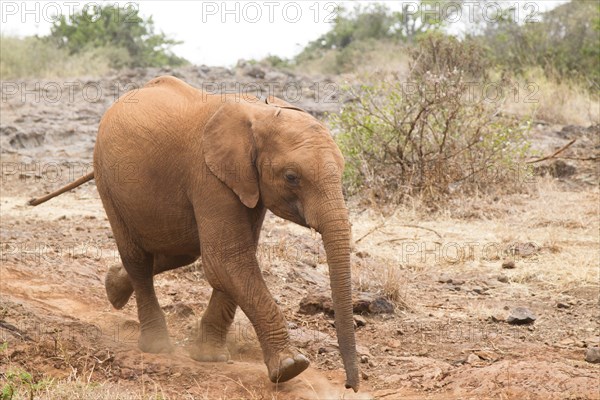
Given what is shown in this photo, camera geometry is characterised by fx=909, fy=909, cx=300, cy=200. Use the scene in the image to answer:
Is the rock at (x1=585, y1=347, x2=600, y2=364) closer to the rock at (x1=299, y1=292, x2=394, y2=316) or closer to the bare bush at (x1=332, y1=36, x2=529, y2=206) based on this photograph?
the rock at (x1=299, y1=292, x2=394, y2=316)

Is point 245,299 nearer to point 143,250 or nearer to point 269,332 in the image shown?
point 269,332

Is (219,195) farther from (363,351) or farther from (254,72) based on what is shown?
(254,72)

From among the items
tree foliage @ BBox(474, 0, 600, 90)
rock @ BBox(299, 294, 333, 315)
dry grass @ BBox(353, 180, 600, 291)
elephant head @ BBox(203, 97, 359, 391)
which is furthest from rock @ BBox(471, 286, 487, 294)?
tree foliage @ BBox(474, 0, 600, 90)

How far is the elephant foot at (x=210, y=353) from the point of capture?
237 inches

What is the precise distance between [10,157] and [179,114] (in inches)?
384

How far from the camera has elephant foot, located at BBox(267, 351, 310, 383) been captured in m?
5.23

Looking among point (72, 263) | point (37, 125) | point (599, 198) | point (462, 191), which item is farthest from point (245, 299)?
point (37, 125)

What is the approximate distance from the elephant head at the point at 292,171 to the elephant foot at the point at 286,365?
0.46 meters

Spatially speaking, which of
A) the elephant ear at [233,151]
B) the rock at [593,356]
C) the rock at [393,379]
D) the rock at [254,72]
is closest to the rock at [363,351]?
the rock at [393,379]

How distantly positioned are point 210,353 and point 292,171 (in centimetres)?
163

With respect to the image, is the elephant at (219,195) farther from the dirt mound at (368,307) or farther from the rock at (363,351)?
the rock at (363,351)

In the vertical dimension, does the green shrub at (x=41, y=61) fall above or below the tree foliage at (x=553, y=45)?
below

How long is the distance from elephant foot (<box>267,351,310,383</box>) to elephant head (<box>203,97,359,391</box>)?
46cm

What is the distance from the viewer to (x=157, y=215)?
19.1ft
